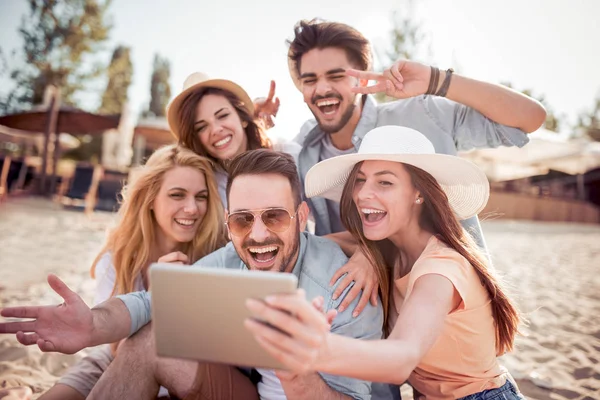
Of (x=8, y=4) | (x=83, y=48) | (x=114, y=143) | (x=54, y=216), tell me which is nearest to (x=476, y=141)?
(x=54, y=216)

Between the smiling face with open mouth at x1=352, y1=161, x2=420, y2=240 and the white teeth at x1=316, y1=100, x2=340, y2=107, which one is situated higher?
the white teeth at x1=316, y1=100, x2=340, y2=107

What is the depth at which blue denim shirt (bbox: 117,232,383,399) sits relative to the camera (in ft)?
6.47

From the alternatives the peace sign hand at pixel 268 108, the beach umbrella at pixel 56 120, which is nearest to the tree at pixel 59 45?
the beach umbrella at pixel 56 120

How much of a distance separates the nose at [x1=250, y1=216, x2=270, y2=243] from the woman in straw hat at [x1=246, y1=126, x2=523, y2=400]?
494mm

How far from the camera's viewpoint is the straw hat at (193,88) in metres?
3.51

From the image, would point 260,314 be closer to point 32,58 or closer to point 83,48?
point 83,48

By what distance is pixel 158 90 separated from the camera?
3434 centimetres

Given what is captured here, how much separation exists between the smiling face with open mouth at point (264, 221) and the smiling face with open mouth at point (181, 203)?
0.84 metres

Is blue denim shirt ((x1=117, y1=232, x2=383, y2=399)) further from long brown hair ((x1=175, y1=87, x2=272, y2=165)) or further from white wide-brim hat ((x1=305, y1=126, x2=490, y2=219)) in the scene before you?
long brown hair ((x1=175, y1=87, x2=272, y2=165))

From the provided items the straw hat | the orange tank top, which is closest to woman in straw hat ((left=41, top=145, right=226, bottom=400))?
the straw hat

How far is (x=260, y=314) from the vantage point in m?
1.10

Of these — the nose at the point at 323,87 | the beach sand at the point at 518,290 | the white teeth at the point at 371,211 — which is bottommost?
the beach sand at the point at 518,290

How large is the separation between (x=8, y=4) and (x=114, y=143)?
31.6 feet

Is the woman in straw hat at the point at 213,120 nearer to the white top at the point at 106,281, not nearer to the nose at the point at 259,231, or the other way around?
the white top at the point at 106,281
